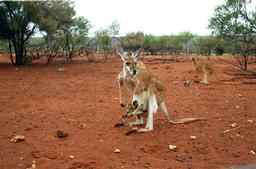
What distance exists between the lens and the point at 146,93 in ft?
27.8

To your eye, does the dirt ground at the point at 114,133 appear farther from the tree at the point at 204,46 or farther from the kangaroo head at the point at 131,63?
the tree at the point at 204,46

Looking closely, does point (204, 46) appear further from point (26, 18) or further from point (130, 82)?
point (130, 82)

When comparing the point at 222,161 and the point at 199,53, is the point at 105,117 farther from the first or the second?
the point at 199,53

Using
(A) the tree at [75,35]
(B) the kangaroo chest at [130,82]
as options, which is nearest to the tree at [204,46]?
(A) the tree at [75,35]

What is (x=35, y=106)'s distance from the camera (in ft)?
34.3

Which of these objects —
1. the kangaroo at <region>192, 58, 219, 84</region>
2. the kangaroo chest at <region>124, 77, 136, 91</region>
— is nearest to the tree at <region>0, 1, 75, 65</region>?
the kangaroo at <region>192, 58, 219, 84</region>

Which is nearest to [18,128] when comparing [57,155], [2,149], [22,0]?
[2,149]

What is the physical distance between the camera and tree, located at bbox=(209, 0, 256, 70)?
372 inches

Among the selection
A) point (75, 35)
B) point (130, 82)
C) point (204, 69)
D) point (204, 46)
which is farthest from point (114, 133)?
point (204, 46)

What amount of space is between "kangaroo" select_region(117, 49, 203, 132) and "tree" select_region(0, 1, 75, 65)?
45.2ft

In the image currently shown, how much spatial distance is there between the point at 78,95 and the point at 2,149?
553cm

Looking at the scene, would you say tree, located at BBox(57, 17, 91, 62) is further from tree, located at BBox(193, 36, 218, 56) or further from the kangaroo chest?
the kangaroo chest

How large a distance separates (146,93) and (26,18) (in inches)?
595

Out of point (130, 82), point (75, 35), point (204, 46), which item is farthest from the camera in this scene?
point (204, 46)
